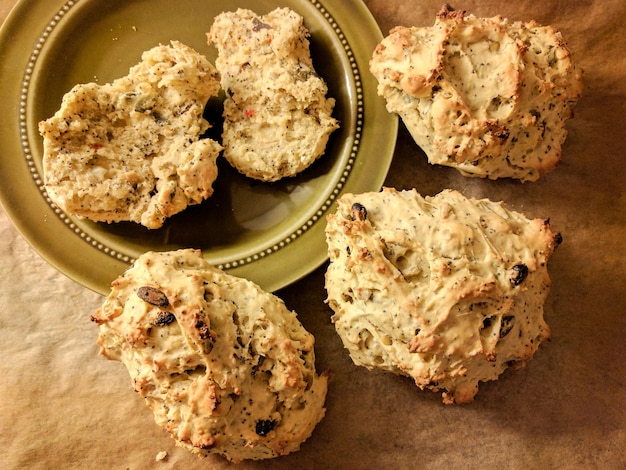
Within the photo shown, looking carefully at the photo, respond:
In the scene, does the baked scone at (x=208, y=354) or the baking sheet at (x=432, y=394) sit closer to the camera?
the baked scone at (x=208, y=354)

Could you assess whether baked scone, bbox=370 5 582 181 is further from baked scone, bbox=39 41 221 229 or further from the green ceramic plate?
baked scone, bbox=39 41 221 229

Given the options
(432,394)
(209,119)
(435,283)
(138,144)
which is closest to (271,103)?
(209,119)

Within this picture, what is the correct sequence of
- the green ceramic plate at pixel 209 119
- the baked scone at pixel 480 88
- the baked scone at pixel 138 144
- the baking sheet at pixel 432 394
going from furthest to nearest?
the baking sheet at pixel 432 394, the green ceramic plate at pixel 209 119, the baked scone at pixel 138 144, the baked scone at pixel 480 88

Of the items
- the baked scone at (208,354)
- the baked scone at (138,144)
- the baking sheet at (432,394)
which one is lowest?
the baking sheet at (432,394)

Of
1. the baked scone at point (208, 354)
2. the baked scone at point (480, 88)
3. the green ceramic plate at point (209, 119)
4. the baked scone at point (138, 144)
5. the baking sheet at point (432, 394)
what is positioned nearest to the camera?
the baked scone at point (208, 354)

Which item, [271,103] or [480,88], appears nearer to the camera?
[480,88]

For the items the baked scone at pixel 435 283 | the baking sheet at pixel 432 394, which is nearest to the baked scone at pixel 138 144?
the baking sheet at pixel 432 394

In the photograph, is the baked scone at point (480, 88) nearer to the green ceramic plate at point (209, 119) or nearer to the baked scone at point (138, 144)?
the green ceramic plate at point (209, 119)

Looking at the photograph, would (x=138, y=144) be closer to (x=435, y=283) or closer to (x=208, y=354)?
(x=208, y=354)
